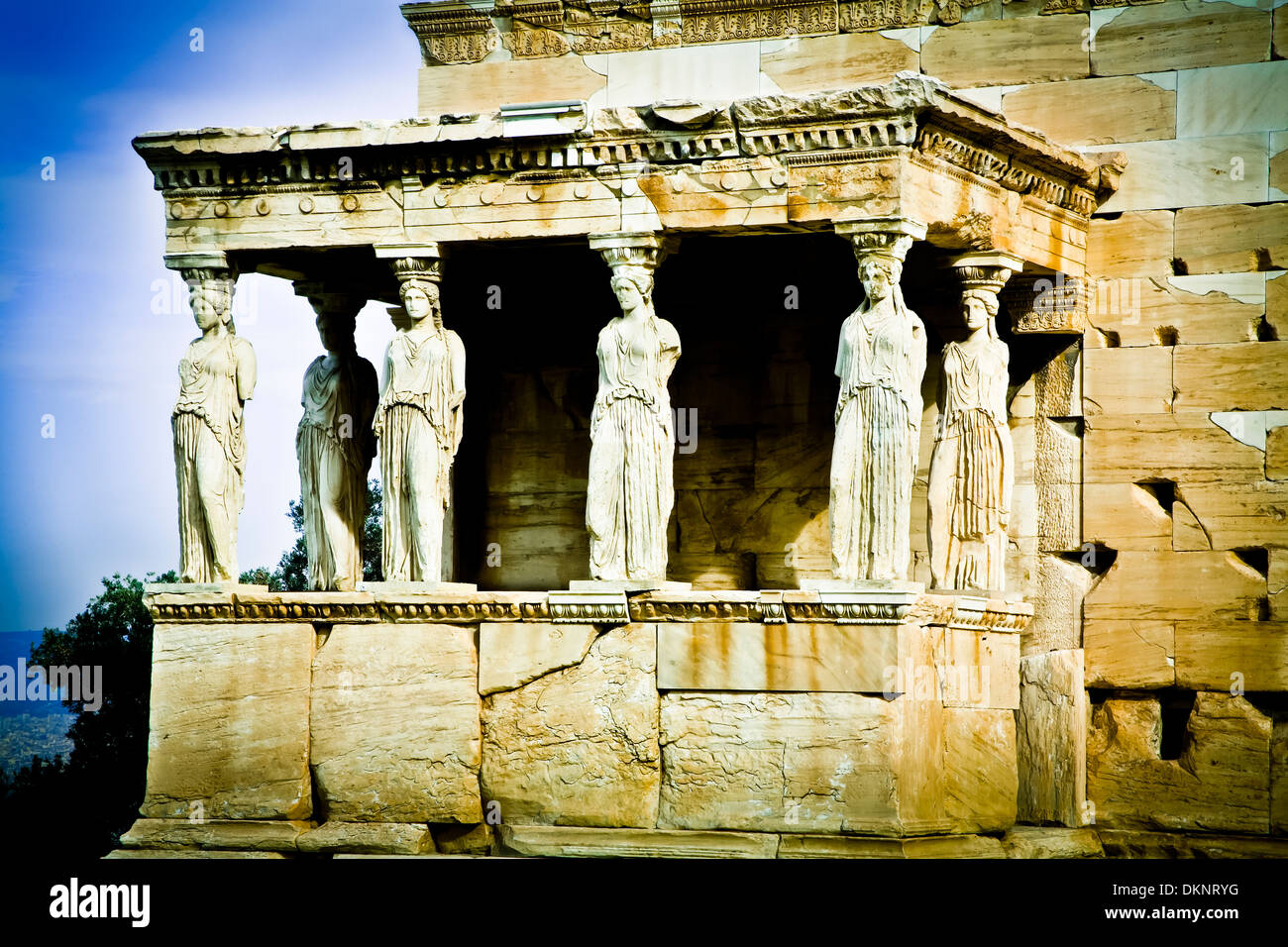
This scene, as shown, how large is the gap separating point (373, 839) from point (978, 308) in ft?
16.5

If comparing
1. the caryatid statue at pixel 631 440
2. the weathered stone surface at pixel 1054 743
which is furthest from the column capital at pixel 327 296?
the weathered stone surface at pixel 1054 743

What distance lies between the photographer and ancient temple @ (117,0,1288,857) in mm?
14570

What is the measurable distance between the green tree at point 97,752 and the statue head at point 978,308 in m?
11.9

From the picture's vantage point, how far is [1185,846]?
1553 cm

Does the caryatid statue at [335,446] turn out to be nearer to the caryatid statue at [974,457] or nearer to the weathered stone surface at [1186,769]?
the caryatid statue at [974,457]

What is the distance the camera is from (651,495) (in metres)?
14.9

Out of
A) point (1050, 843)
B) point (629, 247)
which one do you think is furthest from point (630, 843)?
point (629, 247)

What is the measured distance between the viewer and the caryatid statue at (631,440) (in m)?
14.9

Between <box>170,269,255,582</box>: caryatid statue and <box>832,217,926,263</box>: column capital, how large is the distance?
13.3 feet

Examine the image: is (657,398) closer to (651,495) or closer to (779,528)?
(651,495)

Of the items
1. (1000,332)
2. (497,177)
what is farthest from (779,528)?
(497,177)

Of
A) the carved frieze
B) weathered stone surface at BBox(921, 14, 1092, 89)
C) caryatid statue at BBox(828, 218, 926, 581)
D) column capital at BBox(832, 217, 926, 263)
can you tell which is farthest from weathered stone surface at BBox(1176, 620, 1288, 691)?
the carved frieze

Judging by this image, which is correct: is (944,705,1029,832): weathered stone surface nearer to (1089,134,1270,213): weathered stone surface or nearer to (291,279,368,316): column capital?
(1089,134,1270,213): weathered stone surface

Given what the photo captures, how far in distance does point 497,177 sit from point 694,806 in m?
4.07
